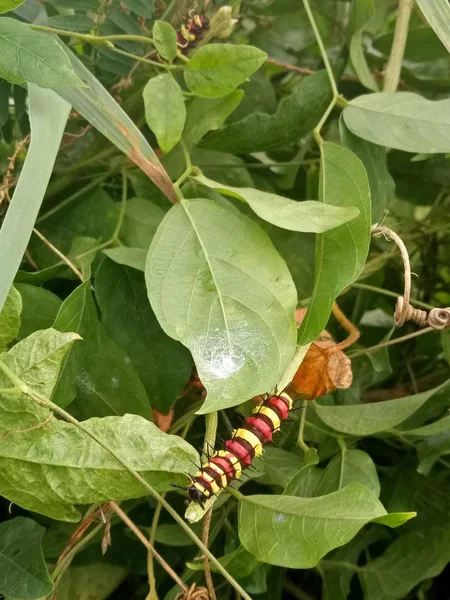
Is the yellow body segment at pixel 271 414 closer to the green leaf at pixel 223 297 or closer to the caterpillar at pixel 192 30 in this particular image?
the green leaf at pixel 223 297

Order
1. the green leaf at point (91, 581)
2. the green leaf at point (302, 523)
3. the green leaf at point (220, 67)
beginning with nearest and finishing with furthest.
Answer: the green leaf at point (302, 523)
the green leaf at point (220, 67)
the green leaf at point (91, 581)

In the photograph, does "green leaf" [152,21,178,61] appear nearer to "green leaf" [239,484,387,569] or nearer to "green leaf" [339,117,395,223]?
"green leaf" [339,117,395,223]

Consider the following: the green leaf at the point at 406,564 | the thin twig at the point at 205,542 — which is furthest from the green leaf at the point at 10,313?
the green leaf at the point at 406,564

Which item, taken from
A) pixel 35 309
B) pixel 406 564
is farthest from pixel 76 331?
pixel 406 564

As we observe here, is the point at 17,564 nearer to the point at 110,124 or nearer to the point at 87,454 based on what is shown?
the point at 87,454

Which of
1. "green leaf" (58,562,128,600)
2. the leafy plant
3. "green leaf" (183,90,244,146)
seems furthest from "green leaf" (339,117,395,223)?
"green leaf" (58,562,128,600)
